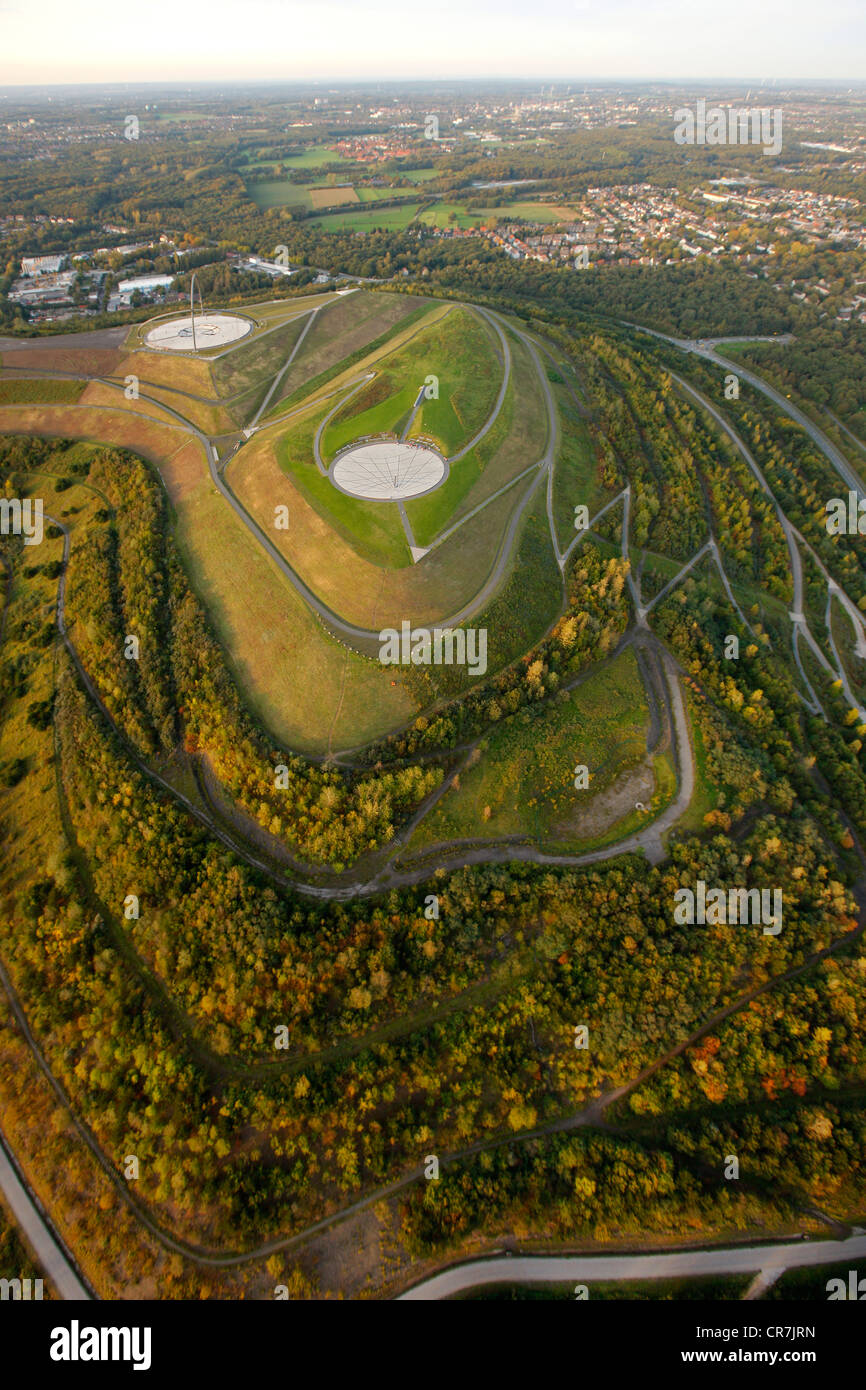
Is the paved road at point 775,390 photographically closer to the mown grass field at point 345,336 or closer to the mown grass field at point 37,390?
the mown grass field at point 345,336

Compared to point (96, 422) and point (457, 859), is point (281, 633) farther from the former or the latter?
point (96, 422)

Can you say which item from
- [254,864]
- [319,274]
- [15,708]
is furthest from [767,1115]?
[319,274]

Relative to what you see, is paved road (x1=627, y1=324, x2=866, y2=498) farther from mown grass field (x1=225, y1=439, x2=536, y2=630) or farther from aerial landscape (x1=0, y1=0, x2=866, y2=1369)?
mown grass field (x1=225, y1=439, x2=536, y2=630)

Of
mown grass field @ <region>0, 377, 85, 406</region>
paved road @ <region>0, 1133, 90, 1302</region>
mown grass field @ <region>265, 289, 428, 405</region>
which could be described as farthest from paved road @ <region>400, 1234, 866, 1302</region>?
mown grass field @ <region>0, 377, 85, 406</region>

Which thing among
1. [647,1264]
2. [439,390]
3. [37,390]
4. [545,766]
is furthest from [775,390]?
[647,1264]

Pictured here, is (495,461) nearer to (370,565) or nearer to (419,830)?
(370,565)

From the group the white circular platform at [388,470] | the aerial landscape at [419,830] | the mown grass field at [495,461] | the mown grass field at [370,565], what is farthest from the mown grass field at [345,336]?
the mown grass field at [370,565]

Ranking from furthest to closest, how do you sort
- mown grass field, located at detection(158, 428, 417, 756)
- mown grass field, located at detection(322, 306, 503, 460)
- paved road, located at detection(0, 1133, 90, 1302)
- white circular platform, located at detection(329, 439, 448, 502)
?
1. mown grass field, located at detection(322, 306, 503, 460)
2. white circular platform, located at detection(329, 439, 448, 502)
3. mown grass field, located at detection(158, 428, 417, 756)
4. paved road, located at detection(0, 1133, 90, 1302)
